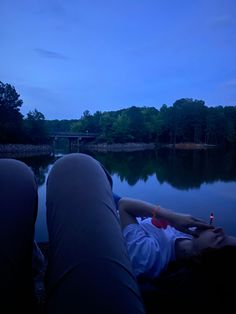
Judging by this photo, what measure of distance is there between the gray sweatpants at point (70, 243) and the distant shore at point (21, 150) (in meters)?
43.9

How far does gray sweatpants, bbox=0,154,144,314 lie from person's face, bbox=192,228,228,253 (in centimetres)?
68

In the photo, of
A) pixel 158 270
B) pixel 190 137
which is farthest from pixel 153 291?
pixel 190 137

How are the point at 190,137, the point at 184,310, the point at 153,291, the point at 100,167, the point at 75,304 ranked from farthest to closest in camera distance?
1. the point at 190,137
2. the point at 153,291
3. the point at 184,310
4. the point at 100,167
5. the point at 75,304

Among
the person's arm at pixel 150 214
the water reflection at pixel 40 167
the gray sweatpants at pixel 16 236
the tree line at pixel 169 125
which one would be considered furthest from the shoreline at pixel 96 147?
the gray sweatpants at pixel 16 236

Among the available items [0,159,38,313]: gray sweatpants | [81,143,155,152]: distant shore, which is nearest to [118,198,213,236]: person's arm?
[0,159,38,313]: gray sweatpants

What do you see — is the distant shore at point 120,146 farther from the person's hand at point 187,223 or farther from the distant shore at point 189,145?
the person's hand at point 187,223

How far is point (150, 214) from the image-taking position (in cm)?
175

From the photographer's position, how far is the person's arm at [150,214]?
156 cm

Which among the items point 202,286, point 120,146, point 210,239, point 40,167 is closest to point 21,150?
point 120,146

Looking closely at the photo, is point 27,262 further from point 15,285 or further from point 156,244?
point 156,244

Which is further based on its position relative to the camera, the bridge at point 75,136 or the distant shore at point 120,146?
the distant shore at point 120,146

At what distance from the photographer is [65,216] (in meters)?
0.92

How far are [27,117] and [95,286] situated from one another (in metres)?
61.0

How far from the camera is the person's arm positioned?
5.12 feet
